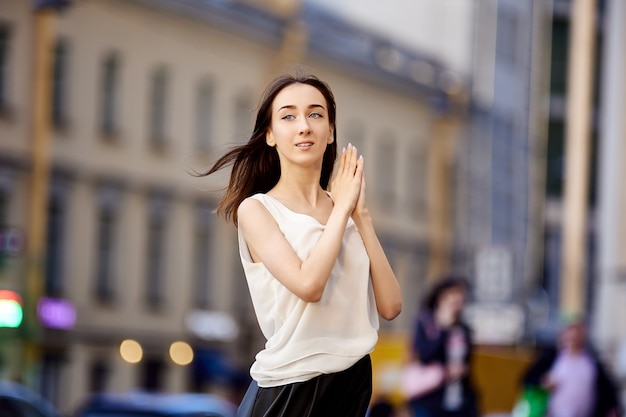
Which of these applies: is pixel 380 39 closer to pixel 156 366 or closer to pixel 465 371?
pixel 156 366

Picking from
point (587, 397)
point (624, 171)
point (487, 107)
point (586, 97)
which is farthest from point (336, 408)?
point (487, 107)

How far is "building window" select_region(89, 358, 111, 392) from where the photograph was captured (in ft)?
145

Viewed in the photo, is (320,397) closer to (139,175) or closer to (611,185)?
(611,185)

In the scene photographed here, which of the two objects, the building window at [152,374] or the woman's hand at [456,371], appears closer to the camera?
the woman's hand at [456,371]

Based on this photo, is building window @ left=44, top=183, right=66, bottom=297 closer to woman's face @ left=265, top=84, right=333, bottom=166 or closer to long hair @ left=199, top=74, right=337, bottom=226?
long hair @ left=199, top=74, right=337, bottom=226

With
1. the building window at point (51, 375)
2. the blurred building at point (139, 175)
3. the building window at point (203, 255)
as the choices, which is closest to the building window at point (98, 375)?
the blurred building at point (139, 175)

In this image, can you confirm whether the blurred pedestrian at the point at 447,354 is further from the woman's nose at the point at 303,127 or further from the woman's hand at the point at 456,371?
the woman's nose at the point at 303,127

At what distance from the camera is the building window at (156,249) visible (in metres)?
46.6

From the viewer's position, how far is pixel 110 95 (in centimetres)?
4538

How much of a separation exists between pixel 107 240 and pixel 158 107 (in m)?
4.06

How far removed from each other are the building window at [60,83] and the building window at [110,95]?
66.6 inches

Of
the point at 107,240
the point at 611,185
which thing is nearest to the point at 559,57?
the point at 107,240

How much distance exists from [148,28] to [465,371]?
36011mm

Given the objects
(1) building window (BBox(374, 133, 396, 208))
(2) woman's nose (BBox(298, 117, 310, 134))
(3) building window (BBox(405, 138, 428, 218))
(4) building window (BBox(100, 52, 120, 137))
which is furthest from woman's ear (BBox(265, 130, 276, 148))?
(3) building window (BBox(405, 138, 428, 218))
